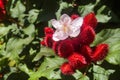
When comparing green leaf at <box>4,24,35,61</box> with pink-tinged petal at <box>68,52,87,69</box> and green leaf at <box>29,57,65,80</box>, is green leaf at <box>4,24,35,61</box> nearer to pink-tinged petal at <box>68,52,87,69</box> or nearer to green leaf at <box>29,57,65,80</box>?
green leaf at <box>29,57,65,80</box>

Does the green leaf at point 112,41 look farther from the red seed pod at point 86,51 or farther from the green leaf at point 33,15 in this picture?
the green leaf at point 33,15

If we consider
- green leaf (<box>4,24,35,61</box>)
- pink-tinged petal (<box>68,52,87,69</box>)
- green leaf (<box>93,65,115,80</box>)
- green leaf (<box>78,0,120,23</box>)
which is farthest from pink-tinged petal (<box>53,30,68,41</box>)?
green leaf (<box>4,24,35,61</box>)

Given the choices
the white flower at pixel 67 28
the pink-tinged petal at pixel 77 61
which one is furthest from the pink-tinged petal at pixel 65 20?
the pink-tinged petal at pixel 77 61

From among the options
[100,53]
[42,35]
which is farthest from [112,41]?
[42,35]

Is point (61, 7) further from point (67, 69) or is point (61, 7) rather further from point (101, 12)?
point (67, 69)

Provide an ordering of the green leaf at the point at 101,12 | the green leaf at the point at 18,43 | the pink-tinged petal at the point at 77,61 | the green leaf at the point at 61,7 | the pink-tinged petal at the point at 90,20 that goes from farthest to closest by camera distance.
Result: the green leaf at the point at 18,43
the green leaf at the point at 61,7
the green leaf at the point at 101,12
the pink-tinged petal at the point at 90,20
the pink-tinged petal at the point at 77,61

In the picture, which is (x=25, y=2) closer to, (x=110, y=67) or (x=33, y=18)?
(x=33, y=18)
